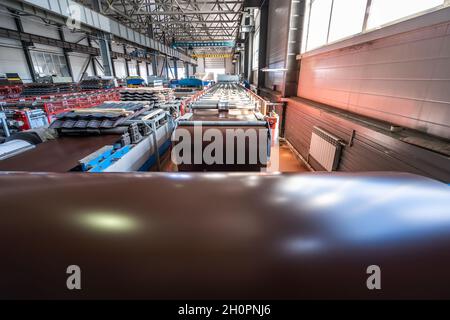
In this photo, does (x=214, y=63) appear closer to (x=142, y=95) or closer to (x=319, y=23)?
(x=142, y=95)

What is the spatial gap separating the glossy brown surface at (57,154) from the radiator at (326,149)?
364 centimetres

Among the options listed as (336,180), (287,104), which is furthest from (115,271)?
(287,104)

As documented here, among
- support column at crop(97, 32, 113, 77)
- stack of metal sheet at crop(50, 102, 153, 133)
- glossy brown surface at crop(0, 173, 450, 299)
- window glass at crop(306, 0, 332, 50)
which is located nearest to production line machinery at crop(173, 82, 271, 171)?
stack of metal sheet at crop(50, 102, 153, 133)

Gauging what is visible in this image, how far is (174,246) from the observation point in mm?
391

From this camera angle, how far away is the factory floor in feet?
15.9

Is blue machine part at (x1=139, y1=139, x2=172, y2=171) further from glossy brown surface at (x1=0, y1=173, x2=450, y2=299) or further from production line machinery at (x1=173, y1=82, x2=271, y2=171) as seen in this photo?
glossy brown surface at (x1=0, y1=173, x2=450, y2=299)

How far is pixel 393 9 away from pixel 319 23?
2.62m

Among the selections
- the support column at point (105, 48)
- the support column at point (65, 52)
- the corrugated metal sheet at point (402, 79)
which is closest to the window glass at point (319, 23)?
the corrugated metal sheet at point (402, 79)

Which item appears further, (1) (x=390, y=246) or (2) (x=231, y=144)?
(2) (x=231, y=144)

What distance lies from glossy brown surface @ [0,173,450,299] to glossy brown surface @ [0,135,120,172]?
7.11 ft
